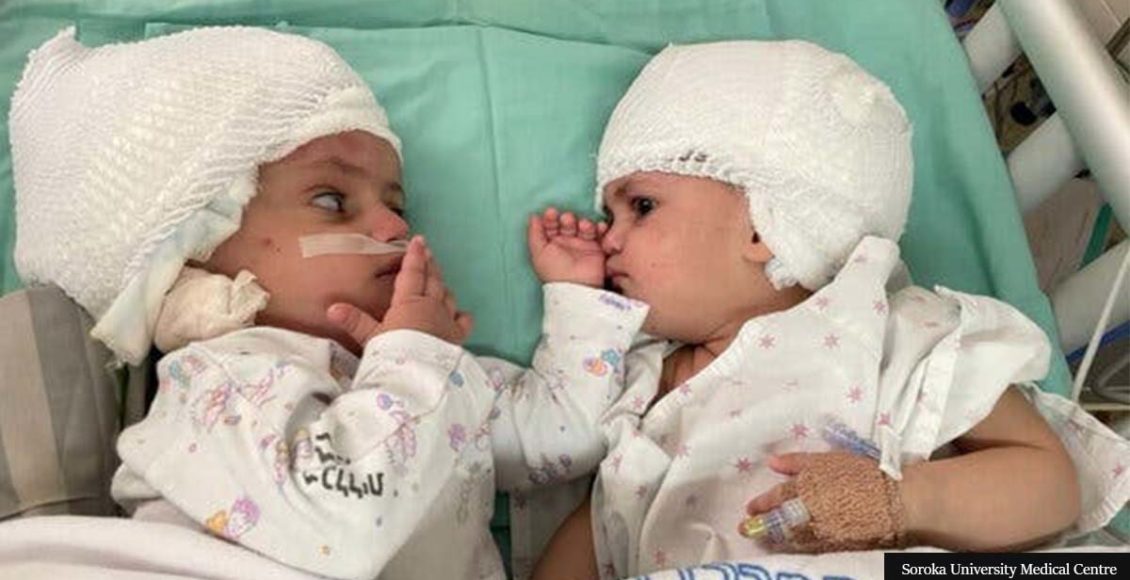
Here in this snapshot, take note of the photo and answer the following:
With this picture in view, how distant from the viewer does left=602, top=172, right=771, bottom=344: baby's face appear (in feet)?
4.00

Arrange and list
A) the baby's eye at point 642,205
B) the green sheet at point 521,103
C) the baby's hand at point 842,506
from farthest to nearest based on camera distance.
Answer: the green sheet at point 521,103 → the baby's eye at point 642,205 → the baby's hand at point 842,506

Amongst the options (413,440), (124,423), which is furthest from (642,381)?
(124,423)

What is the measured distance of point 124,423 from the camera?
45.0 inches

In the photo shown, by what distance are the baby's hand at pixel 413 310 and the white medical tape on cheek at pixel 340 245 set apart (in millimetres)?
26

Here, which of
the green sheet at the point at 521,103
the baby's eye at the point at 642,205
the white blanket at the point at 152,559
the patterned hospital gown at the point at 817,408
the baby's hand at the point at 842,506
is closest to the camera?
the white blanket at the point at 152,559

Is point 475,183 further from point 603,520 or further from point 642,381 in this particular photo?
point 603,520

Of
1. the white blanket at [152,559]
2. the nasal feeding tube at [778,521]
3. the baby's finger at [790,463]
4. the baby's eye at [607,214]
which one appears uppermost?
the baby's eye at [607,214]

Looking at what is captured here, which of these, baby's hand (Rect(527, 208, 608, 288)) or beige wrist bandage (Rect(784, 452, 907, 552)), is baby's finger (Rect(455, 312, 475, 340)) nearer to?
baby's hand (Rect(527, 208, 608, 288))

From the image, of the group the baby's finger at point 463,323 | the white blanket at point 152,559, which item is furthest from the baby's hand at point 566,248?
the white blanket at point 152,559

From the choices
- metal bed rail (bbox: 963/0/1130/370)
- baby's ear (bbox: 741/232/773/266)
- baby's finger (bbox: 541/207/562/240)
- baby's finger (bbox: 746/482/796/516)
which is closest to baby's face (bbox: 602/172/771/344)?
baby's ear (bbox: 741/232/773/266)

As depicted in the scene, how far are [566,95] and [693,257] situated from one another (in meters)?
0.31

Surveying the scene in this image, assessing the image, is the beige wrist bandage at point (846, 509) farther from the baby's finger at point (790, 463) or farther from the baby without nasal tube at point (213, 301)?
the baby without nasal tube at point (213, 301)
